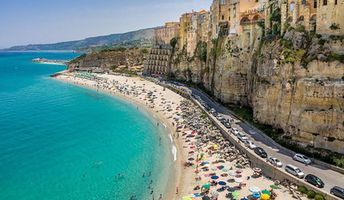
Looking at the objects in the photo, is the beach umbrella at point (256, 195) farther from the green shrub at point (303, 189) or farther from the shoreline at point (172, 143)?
the shoreline at point (172, 143)

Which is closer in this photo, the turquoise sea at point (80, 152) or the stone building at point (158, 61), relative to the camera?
the turquoise sea at point (80, 152)

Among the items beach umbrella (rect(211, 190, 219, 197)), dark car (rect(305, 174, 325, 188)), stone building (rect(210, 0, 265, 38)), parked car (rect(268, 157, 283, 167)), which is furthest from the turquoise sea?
stone building (rect(210, 0, 265, 38))

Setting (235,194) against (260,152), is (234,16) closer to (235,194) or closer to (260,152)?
(260,152)

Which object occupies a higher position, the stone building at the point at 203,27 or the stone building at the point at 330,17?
the stone building at the point at 203,27

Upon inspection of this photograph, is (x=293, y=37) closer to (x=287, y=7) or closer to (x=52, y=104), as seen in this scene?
(x=287, y=7)

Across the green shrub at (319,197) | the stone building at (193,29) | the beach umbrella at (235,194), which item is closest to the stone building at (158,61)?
the stone building at (193,29)

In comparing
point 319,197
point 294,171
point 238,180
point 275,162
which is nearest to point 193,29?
point 275,162
